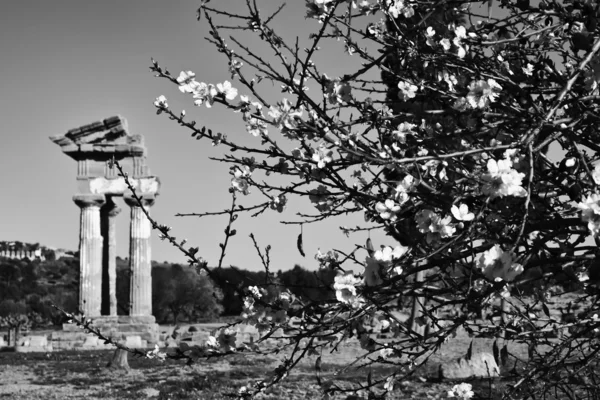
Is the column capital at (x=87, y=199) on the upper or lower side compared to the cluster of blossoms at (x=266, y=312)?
upper

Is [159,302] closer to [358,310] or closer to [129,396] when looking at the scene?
[129,396]

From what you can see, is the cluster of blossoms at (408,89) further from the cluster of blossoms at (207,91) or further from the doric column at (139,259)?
the doric column at (139,259)

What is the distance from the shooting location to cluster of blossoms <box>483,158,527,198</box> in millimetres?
2309

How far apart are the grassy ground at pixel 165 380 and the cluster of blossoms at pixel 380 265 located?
5.26 meters

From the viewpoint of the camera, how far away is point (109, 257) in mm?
27094

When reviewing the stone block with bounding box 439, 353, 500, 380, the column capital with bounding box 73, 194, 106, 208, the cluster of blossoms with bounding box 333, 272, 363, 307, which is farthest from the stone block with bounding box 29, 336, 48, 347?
the cluster of blossoms with bounding box 333, 272, 363, 307

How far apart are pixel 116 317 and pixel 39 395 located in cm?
1394

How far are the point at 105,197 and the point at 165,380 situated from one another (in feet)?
48.5

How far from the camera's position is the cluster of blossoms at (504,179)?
7.57 feet

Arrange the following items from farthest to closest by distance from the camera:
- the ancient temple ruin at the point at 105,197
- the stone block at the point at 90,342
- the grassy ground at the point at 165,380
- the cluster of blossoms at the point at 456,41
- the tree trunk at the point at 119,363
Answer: the ancient temple ruin at the point at 105,197 → the stone block at the point at 90,342 → the tree trunk at the point at 119,363 → the grassy ground at the point at 165,380 → the cluster of blossoms at the point at 456,41

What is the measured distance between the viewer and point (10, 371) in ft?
52.5

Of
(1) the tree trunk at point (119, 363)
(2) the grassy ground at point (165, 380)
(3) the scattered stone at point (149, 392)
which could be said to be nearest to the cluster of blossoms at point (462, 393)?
(2) the grassy ground at point (165, 380)

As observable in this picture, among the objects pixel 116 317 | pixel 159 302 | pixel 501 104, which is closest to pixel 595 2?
pixel 501 104

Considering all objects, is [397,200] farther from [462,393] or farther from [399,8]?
[462,393]
